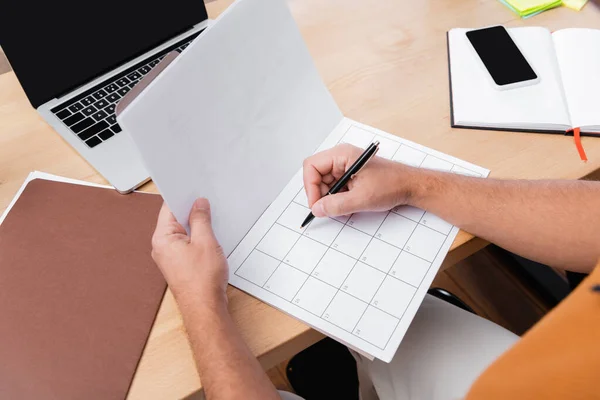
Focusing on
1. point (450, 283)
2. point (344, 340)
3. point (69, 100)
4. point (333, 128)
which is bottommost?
point (450, 283)

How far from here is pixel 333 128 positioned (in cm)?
84

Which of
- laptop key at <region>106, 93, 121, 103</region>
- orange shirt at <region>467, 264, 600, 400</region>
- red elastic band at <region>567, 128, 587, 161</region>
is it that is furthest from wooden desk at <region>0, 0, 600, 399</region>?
orange shirt at <region>467, 264, 600, 400</region>

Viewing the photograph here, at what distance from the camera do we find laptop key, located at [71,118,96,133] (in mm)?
848

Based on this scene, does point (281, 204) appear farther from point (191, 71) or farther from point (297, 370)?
point (297, 370)

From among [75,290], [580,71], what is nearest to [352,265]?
[75,290]

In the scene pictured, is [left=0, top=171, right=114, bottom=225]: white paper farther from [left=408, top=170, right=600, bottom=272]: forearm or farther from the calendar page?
[left=408, top=170, right=600, bottom=272]: forearm

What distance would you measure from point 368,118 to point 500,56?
0.97 feet

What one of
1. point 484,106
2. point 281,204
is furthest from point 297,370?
point 484,106

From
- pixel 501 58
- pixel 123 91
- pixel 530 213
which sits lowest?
pixel 530 213

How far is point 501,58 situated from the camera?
3.00ft

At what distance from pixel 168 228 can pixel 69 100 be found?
1.33 ft

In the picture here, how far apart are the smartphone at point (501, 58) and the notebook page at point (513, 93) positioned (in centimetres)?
1

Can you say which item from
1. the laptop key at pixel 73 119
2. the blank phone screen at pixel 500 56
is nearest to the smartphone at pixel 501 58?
the blank phone screen at pixel 500 56

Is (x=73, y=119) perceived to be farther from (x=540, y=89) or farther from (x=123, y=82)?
(x=540, y=89)
